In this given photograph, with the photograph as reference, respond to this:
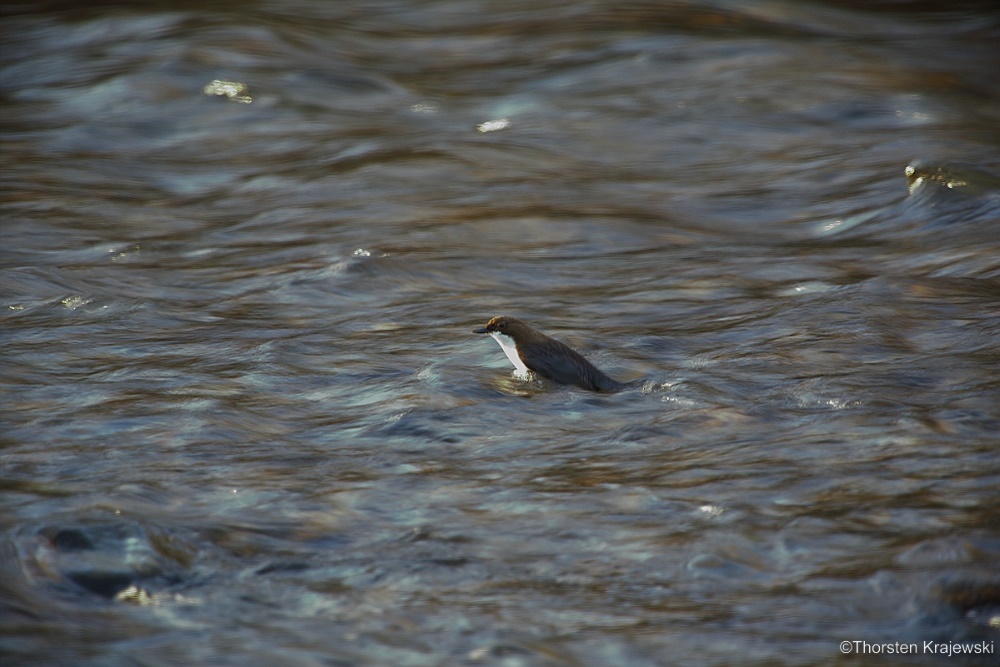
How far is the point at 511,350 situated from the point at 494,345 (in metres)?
0.65

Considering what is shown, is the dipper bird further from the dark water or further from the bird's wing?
the dark water

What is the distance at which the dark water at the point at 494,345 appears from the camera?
4.24 meters

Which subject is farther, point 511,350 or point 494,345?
point 494,345

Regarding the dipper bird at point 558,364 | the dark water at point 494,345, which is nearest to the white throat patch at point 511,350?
the dipper bird at point 558,364

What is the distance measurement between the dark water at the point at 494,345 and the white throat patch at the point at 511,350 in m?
0.18

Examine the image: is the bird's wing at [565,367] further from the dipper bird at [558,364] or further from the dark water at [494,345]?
the dark water at [494,345]

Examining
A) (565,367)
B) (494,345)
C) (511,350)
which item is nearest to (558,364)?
(565,367)

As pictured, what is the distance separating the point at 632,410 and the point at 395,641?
228 centimetres

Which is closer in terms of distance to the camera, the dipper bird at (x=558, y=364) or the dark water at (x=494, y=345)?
the dark water at (x=494, y=345)

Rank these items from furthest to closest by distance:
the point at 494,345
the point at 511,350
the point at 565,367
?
1. the point at 494,345
2. the point at 511,350
3. the point at 565,367

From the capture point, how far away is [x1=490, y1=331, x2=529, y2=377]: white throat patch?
6414mm

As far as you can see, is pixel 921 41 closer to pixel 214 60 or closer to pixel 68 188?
pixel 214 60

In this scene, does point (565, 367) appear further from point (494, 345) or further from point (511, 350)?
point (494, 345)

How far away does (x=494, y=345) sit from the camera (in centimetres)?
713
